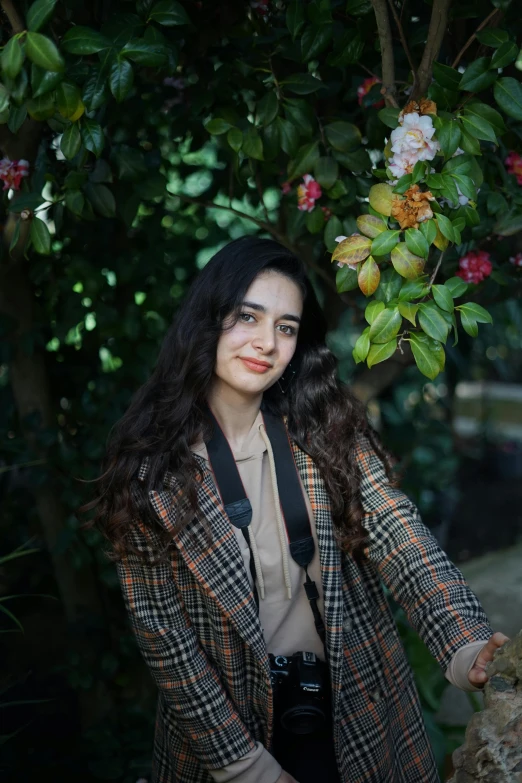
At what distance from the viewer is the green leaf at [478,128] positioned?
1534 millimetres

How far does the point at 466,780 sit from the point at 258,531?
694 mm

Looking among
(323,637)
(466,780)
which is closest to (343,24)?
(323,637)

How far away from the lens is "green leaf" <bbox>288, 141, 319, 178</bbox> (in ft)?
6.24

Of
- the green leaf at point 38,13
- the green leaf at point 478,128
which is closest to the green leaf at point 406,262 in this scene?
the green leaf at point 478,128

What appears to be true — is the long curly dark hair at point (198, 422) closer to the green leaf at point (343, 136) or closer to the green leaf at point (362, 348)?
the green leaf at point (343, 136)

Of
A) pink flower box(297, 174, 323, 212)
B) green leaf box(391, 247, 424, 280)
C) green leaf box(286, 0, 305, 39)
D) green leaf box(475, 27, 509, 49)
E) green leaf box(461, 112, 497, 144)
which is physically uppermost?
green leaf box(286, 0, 305, 39)

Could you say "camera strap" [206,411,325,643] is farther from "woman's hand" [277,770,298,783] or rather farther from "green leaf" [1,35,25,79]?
"green leaf" [1,35,25,79]

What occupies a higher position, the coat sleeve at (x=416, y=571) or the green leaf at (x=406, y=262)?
the green leaf at (x=406, y=262)

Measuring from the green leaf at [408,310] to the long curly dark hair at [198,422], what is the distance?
0.42 meters

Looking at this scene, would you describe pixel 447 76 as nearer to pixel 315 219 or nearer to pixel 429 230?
pixel 429 230

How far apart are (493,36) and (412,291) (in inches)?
21.0

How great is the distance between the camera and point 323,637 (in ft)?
6.13

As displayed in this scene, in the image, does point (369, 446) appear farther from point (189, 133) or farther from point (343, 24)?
point (189, 133)

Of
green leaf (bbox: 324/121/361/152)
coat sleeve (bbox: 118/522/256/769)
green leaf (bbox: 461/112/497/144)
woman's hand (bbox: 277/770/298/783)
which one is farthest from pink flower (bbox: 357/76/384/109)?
woman's hand (bbox: 277/770/298/783)
